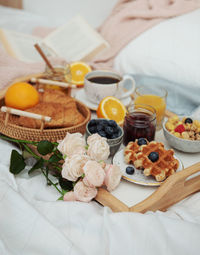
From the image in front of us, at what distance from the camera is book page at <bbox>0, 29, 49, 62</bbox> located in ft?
5.08

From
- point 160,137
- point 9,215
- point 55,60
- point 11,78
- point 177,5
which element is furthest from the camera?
point 177,5

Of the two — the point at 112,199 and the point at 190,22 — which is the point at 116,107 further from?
the point at 190,22

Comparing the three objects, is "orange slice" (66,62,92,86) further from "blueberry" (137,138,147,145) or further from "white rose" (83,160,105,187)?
"white rose" (83,160,105,187)

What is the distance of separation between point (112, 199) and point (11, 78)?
738 mm

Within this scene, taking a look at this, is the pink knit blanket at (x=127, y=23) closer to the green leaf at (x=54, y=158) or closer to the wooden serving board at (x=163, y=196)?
the green leaf at (x=54, y=158)

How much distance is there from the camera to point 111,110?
104 cm

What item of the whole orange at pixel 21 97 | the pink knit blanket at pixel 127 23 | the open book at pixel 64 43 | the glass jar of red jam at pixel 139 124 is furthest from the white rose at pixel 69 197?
the open book at pixel 64 43

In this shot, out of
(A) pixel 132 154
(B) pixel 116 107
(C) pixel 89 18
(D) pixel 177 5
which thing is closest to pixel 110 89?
(B) pixel 116 107

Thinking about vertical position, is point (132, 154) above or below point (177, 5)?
below

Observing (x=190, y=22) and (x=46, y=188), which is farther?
(x=190, y=22)

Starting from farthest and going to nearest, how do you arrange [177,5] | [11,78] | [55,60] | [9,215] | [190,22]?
[177,5] < [55,60] < [190,22] < [11,78] < [9,215]

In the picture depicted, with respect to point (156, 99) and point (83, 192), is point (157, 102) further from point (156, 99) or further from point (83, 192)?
point (83, 192)

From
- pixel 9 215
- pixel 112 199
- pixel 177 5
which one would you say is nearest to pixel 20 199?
pixel 9 215

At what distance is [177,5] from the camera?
5.27 feet
